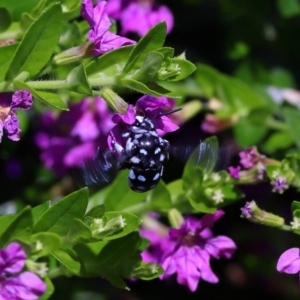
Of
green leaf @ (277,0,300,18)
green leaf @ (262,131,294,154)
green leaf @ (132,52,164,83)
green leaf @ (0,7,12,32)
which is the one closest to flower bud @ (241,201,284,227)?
green leaf @ (132,52,164,83)

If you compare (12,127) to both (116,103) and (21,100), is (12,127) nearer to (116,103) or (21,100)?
(21,100)

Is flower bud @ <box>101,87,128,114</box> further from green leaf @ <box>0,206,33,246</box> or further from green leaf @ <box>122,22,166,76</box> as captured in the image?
green leaf @ <box>0,206,33,246</box>

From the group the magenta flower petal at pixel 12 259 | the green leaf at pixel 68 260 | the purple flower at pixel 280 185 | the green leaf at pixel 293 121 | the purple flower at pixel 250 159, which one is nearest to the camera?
the magenta flower petal at pixel 12 259

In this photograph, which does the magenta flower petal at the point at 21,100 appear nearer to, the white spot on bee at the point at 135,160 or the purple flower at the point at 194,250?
the white spot on bee at the point at 135,160

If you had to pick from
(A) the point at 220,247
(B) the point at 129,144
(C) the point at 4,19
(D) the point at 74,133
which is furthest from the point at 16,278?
(D) the point at 74,133

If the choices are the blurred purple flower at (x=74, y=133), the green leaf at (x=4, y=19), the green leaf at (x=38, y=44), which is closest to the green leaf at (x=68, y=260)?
the green leaf at (x=38, y=44)

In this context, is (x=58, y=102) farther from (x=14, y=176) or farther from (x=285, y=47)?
(x=285, y=47)
